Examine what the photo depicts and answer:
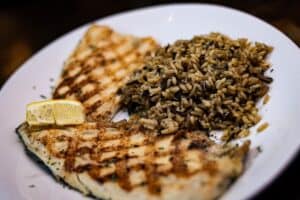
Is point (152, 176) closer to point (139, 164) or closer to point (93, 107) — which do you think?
point (139, 164)

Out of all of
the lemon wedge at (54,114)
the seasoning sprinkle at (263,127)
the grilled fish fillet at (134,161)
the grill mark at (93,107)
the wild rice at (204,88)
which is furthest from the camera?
the grill mark at (93,107)

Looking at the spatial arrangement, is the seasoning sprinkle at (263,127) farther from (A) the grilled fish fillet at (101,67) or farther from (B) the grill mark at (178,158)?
(A) the grilled fish fillet at (101,67)

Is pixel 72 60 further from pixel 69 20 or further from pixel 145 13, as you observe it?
pixel 69 20

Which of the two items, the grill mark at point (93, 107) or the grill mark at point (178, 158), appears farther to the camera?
the grill mark at point (93, 107)

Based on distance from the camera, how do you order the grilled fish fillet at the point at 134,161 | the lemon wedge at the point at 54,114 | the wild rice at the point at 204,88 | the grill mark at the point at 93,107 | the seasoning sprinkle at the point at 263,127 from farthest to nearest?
the grill mark at the point at 93,107 → the lemon wedge at the point at 54,114 → the wild rice at the point at 204,88 → the seasoning sprinkle at the point at 263,127 → the grilled fish fillet at the point at 134,161

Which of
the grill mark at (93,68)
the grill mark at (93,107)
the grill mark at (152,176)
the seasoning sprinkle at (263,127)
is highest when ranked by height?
the grill mark at (93,68)

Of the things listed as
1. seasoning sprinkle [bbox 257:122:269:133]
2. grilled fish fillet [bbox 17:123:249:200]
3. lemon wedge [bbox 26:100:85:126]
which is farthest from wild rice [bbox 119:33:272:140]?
lemon wedge [bbox 26:100:85:126]

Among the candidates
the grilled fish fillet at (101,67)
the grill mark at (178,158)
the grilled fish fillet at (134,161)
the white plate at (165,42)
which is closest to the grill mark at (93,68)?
the grilled fish fillet at (101,67)
